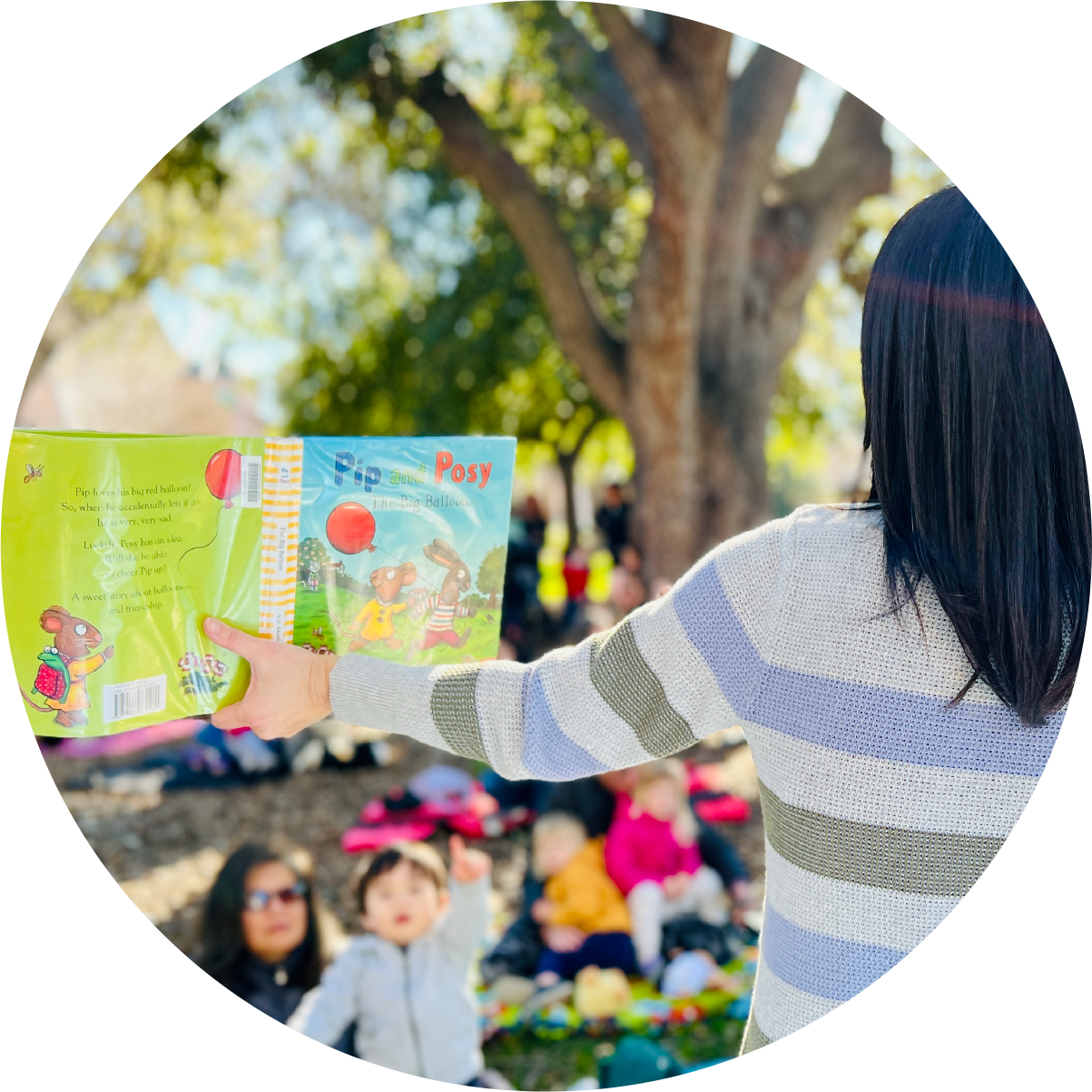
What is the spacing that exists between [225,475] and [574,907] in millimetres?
3081

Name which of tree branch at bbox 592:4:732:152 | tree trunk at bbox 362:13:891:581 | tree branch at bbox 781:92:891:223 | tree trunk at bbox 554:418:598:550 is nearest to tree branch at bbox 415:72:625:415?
tree trunk at bbox 362:13:891:581

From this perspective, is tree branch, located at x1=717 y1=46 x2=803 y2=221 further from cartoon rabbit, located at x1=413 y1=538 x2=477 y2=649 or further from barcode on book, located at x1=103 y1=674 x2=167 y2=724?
barcode on book, located at x1=103 y1=674 x2=167 y2=724

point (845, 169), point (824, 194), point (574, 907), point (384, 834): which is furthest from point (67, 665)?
point (845, 169)

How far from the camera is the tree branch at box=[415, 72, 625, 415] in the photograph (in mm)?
6746

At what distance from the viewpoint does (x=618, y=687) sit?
1.28 m

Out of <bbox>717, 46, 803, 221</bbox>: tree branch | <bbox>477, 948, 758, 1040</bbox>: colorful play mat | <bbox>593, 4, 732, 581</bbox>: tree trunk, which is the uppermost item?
<bbox>717, 46, 803, 221</bbox>: tree branch

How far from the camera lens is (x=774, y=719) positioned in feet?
4.03

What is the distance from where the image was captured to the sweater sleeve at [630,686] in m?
1.22

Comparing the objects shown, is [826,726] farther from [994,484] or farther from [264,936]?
[264,936]

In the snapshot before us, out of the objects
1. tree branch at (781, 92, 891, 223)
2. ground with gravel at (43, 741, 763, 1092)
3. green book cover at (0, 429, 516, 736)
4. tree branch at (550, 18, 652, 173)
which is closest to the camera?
green book cover at (0, 429, 516, 736)

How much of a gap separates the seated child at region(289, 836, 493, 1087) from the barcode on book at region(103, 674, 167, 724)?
173cm

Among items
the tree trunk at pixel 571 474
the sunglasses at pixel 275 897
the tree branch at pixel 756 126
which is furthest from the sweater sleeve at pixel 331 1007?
the tree trunk at pixel 571 474

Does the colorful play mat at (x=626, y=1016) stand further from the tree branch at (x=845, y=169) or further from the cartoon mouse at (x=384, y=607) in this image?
the tree branch at (x=845, y=169)

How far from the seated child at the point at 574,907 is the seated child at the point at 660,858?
88mm
